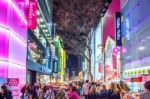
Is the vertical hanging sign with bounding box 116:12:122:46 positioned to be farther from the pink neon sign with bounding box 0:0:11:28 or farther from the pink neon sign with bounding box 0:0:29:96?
the pink neon sign with bounding box 0:0:11:28

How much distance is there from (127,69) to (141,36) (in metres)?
5.73

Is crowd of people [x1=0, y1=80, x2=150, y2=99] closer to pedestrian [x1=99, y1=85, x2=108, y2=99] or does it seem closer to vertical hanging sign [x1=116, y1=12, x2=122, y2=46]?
pedestrian [x1=99, y1=85, x2=108, y2=99]

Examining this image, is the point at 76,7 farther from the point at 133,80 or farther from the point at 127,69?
the point at 133,80

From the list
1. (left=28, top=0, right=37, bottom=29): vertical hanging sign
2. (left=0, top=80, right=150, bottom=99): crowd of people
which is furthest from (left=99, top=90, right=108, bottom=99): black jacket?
(left=28, top=0, right=37, bottom=29): vertical hanging sign

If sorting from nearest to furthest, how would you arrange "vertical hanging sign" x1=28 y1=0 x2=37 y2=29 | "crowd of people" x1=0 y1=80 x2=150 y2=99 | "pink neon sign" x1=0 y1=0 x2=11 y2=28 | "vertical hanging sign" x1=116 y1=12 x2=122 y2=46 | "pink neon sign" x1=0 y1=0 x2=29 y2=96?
1. "crowd of people" x1=0 y1=80 x2=150 y2=99
2. "pink neon sign" x1=0 y1=0 x2=11 y2=28
3. "pink neon sign" x1=0 y1=0 x2=29 y2=96
4. "vertical hanging sign" x1=28 y1=0 x2=37 y2=29
5. "vertical hanging sign" x1=116 y1=12 x2=122 y2=46

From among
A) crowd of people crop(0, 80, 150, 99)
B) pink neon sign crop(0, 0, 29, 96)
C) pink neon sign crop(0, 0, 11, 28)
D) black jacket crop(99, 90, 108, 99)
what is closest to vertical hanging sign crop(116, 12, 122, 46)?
pink neon sign crop(0, 0, 29, 96)

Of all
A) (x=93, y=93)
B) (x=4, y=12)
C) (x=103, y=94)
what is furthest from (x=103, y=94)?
(x=4, y=12)

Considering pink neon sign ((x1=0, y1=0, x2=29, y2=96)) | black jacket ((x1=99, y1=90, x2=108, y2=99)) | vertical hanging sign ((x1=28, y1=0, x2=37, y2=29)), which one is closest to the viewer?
black jacket ((x1=99, y1=90, x2=108, y2=99))

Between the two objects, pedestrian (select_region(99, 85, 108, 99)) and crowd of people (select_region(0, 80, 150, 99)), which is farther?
pedestrian (select_region(99, 85, 108, 99))

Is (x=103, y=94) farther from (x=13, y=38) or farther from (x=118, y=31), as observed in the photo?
(x=118, y=31)

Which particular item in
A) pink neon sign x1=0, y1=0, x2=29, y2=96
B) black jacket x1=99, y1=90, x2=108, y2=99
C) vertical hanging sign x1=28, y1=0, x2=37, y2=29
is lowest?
black jacket x1=99, y1=90, x2=108, y2=99

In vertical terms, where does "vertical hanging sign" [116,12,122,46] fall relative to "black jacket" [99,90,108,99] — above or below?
above

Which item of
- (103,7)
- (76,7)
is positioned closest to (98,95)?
(76,7)

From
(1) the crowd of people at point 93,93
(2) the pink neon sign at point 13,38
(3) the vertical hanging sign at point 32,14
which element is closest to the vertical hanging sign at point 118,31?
(3) the vertical hanging sign at point 32,14
